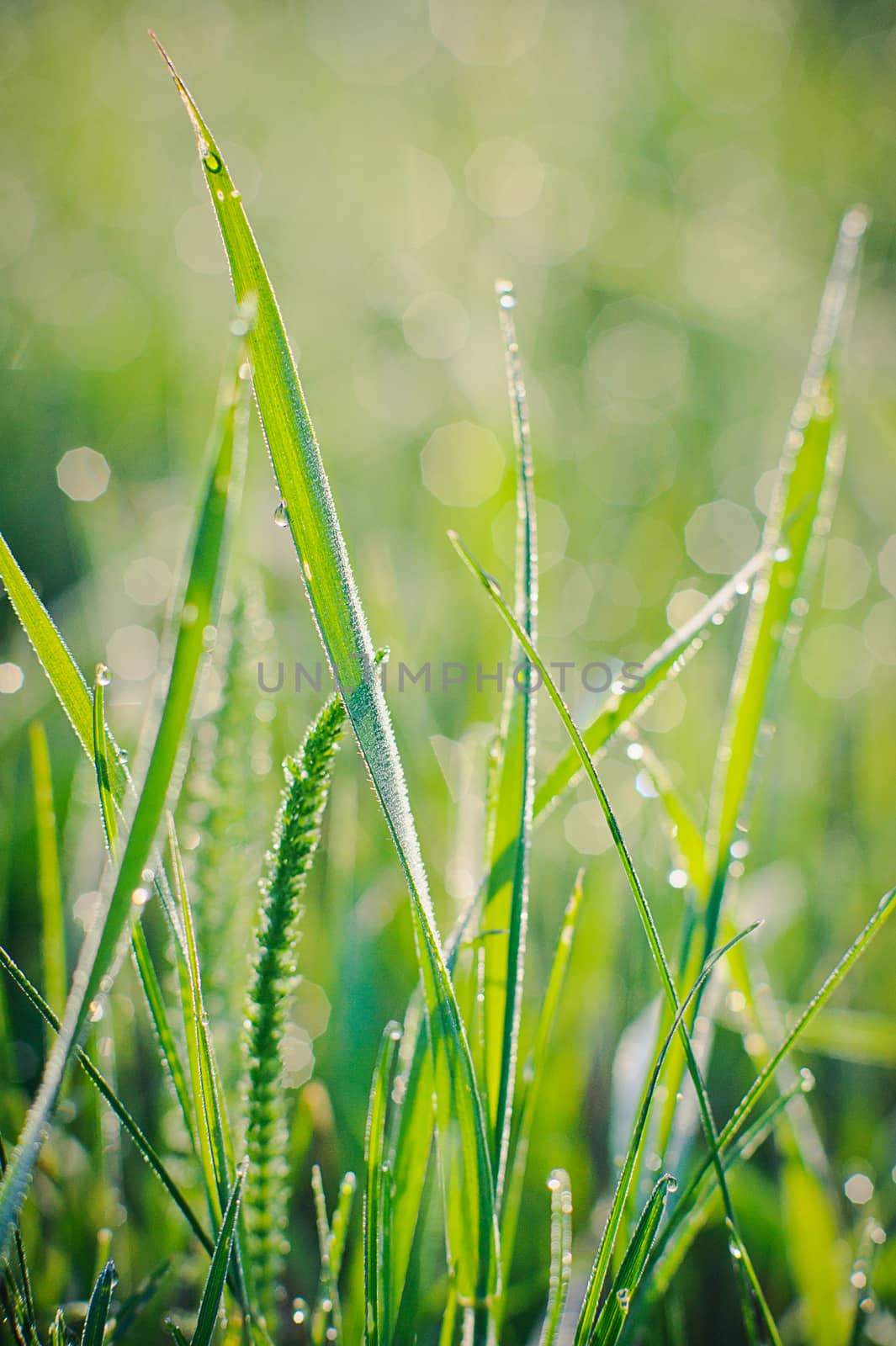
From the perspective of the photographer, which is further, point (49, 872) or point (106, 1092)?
point (49, 872)

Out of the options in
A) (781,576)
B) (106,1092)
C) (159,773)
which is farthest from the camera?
(781,576)

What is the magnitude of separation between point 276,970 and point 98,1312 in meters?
0.17

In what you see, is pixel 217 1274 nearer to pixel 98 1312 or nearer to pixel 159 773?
pixel 98 1312

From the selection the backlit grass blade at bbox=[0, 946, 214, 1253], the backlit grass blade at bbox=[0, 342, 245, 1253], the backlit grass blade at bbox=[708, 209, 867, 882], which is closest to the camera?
the backlit grass blade at bbox=[0, 342, 245, 1253]

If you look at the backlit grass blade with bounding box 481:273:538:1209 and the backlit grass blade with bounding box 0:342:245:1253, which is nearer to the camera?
the backlit grass blade with bounding box 0:342:245:1253

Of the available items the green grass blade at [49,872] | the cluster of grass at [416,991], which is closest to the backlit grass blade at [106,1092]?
the cluster of grass at [416,991]

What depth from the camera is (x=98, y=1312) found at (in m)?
0.37

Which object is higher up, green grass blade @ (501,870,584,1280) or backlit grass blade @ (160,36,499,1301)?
backlit grass blade @ (160,36,499,1301)

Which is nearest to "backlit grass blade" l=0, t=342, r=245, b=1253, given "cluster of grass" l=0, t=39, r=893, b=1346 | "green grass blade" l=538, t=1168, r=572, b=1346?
"cluster of grass" l=0, t=39, r=893, b=1346

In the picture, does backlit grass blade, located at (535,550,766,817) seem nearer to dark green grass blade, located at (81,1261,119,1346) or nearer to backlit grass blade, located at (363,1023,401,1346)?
backlit grass blade, located at (363,1023,401,1346)

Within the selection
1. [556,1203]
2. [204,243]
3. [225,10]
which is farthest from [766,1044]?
[225,10]

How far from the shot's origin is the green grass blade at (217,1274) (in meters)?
0.34

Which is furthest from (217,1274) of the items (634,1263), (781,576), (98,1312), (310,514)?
(781,576)

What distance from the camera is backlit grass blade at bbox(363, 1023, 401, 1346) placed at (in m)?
0.36
